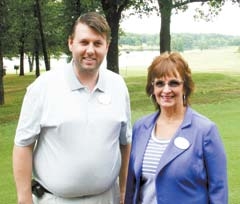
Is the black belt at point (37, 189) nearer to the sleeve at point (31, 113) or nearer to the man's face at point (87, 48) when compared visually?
the sleeve at point (31, 113)

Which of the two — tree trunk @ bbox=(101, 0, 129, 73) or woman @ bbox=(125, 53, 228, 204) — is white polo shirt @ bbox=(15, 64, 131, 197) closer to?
woman @ bbox=(125, 53, 228, 204)

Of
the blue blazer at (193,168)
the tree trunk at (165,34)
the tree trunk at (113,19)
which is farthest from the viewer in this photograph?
the tree trunk at (165,34)

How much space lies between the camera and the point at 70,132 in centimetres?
356

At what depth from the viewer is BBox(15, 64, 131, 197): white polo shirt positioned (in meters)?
3.57

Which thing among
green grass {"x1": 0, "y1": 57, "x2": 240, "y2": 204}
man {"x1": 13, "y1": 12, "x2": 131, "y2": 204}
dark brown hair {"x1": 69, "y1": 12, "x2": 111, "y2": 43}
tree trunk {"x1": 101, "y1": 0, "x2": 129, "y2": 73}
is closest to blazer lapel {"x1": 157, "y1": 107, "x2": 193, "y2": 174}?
man {"x1": 13, "y1": 12, "x2": 131, "y2": 204}

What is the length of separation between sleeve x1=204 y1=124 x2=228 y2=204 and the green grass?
147 inches

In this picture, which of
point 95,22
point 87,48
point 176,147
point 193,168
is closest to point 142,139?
point 176,147

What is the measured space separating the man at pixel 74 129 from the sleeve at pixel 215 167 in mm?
691

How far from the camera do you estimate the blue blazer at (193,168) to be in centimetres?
326

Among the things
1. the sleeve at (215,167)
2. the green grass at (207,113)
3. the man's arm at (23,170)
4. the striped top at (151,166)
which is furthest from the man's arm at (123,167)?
the green grass at (207,113)

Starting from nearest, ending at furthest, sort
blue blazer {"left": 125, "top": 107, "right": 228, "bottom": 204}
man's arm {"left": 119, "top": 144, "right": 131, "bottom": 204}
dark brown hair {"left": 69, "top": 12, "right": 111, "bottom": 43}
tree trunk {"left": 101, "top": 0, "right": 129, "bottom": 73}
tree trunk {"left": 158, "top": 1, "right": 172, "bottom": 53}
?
blue blazer {"left": 125, "top": 107, "right": 228, "bottom": 204} < dark brown hair {"left": 69, "top": 12, "right": 111, "bottom": 43} < man's arm {"left": 119, "top": 144, "right": 131, "bottom": 204} < tree trunk {"left": 101, "top": 0, "right": 129, "bottom": 73} < tree trunk {"left": 158, "top": 1, "right": 172, "bottom": 53}

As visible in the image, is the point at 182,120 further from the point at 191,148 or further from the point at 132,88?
the point at 132,88

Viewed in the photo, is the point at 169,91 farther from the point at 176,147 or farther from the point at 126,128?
the point at 126,128

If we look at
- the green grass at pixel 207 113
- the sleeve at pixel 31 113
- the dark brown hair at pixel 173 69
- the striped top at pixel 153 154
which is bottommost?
the green grass at pixel 207 113
